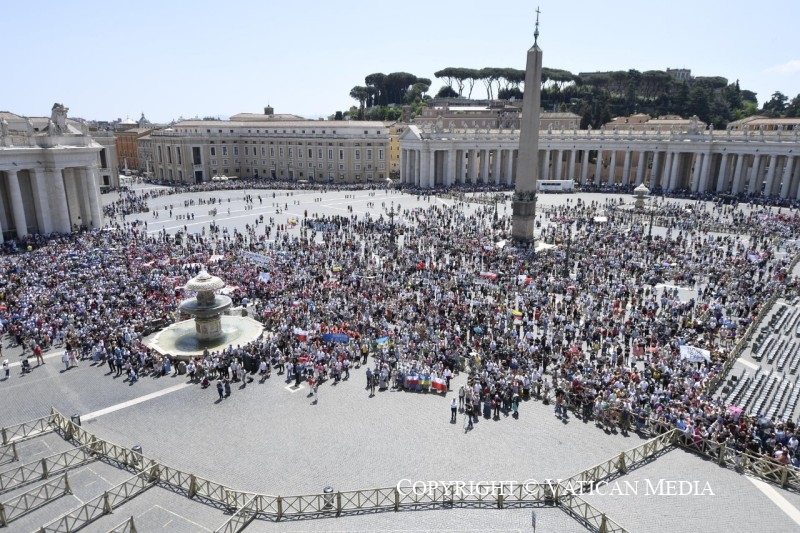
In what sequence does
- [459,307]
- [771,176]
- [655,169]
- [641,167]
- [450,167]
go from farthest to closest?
[450,167], [641,167], [655,169], [771,176], [459,307]

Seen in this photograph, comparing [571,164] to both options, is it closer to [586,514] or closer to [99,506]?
[586,514]

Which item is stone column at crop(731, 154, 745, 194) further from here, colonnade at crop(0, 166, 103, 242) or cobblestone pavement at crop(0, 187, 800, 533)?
colonnade at crop(0, 166, 103, 242)

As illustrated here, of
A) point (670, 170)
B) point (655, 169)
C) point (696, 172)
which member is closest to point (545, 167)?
point (655, 169)

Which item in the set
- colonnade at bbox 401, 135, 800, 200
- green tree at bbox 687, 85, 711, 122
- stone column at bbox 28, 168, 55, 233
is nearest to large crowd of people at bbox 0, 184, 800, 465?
stone column at bbox 28, 168, 55, 233

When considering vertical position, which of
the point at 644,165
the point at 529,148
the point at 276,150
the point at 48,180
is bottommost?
the point at 644,165

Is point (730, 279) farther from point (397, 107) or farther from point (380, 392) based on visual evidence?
point (397, 107)

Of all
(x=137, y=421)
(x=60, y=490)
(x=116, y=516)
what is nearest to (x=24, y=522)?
(x=60, y=490)

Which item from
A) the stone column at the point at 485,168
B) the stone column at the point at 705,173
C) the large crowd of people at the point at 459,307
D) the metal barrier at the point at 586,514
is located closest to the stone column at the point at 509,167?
the stone column at the point at 485,168
